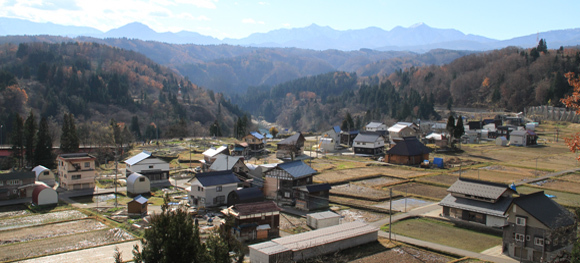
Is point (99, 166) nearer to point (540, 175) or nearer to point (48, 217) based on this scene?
point (48, 217)

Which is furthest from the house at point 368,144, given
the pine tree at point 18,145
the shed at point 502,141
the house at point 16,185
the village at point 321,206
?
the pine tree at point 18,145

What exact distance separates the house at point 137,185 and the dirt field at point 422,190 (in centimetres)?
1855

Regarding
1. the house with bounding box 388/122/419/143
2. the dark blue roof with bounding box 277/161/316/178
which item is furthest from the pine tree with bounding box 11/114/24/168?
the house with bounding box 388/122/419/143

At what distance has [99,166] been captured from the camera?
43281 millimetres

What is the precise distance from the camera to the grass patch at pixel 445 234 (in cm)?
2034

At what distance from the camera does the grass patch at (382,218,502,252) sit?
20.3m

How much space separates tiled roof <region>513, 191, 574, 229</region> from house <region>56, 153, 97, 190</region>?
96.2ft

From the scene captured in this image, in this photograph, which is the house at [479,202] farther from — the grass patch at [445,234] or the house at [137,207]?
the house at [137,207]

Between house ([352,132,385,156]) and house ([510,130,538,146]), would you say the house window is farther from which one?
house ([510,130,538,146])

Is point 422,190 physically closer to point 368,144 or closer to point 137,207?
point 368,144

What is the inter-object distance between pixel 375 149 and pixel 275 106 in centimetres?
10823

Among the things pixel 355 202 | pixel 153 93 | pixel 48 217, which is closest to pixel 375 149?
pixel 355 202

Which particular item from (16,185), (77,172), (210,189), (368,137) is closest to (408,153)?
(368,137)

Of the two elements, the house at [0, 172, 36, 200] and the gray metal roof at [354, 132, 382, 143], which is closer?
the house at [0, 172, 36, 200]
